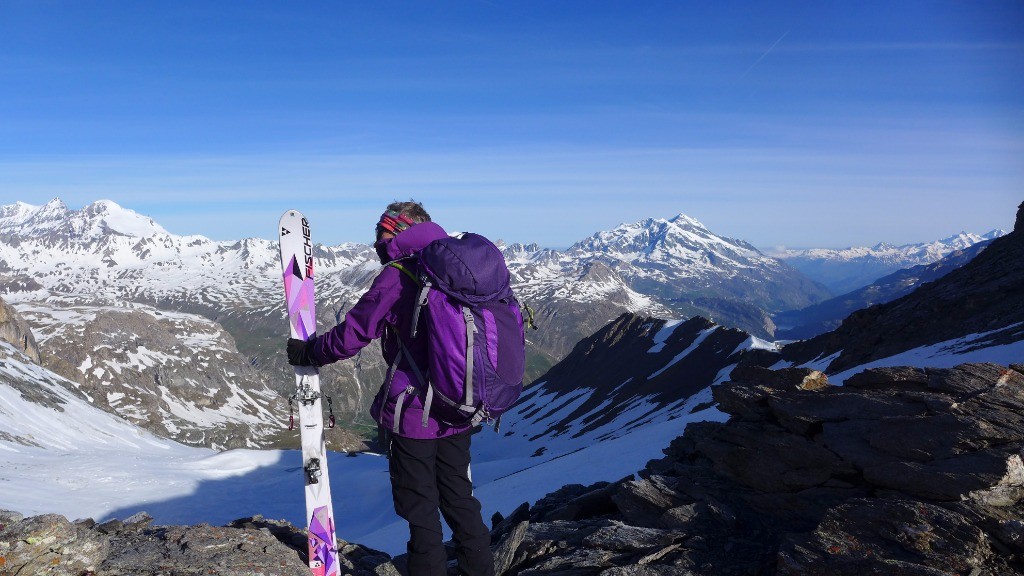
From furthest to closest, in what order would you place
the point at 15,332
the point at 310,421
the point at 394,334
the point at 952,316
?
the point at 15,332
the point at 952,316
the point at 310,421
the point at 394,334

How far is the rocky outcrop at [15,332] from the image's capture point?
150600 mm

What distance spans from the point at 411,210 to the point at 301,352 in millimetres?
2410

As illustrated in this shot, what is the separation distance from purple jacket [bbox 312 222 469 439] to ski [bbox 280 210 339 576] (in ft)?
6.63

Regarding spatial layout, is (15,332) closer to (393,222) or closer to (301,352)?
(301,352)

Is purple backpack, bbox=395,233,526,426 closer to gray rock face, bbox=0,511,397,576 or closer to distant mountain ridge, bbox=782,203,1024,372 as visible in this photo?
gray rock face, bbox=0,511,397,576

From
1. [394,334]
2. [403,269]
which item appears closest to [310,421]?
[394,334]

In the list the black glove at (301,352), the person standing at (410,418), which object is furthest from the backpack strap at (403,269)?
the black glove at (301,352)

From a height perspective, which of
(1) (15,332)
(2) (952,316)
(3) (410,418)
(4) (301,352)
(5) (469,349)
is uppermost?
(1) (15,332)

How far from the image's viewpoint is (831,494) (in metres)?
9.12

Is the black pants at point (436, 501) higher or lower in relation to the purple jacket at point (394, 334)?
lower

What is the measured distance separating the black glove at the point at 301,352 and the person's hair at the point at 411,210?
2.00 metres

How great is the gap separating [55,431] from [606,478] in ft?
222

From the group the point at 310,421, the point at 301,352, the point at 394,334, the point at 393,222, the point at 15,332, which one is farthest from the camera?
the point at 15,332

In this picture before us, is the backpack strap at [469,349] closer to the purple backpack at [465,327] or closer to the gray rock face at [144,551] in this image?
the purple backpack at [465,327]
